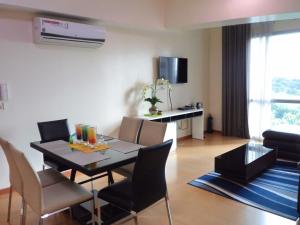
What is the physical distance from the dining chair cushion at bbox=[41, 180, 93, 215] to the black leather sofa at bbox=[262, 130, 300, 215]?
3.41m

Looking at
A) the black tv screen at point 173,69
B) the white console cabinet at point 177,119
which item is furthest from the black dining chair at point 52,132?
A: the black tv screen at point 173,69

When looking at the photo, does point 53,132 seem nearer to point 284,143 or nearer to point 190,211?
point 190,211

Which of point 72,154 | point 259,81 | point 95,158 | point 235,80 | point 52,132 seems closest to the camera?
point 95,158

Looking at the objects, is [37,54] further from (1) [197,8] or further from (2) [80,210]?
(1) [197,8]

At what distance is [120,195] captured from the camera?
2.23m

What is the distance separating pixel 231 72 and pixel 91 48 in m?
3.28

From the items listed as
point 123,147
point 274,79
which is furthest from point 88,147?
point 274,79

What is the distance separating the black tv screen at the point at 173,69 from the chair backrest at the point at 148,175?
311 centimetres

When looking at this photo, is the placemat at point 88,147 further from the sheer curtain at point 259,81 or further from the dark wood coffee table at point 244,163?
the sheer curtain at point 259,81

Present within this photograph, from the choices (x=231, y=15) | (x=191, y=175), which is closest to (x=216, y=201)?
(x=191, y=175)

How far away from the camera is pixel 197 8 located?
4.25 meters

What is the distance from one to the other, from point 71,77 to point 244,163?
265 centimetres

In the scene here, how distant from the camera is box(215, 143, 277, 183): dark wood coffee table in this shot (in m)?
3.51

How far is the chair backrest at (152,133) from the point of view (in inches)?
116
